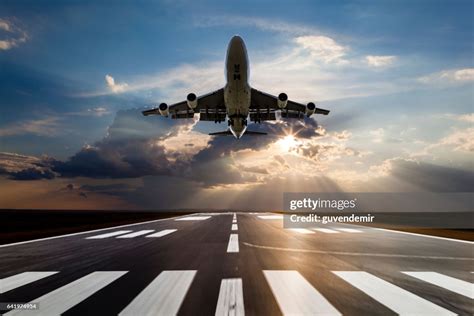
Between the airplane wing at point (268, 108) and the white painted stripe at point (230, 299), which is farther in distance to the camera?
the airplane wing at point (268, 108)

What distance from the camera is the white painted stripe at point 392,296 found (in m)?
5.41

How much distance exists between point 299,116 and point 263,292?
32298 mm

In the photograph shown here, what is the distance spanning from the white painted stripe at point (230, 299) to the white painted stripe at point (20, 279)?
173 inches

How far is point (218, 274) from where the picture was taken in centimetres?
812

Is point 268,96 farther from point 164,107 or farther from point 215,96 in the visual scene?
point 164,107

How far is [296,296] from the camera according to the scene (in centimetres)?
613

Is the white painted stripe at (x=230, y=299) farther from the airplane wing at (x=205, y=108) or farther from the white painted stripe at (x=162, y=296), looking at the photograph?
the airplane wing at (x=205, y=108)

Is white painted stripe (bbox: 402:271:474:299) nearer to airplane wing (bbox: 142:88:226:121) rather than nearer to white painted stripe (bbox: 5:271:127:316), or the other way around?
white painted stripe (bbox: 5:271:127:316)

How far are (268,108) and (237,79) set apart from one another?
1028cm

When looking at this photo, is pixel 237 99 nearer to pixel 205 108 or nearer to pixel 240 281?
pixel 205 108

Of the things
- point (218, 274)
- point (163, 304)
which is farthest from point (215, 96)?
point (163, 304)

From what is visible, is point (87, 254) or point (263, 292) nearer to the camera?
point (263, 292)

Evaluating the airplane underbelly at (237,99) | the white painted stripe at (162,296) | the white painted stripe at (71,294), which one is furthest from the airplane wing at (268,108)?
the white painted stripe at (71,294)

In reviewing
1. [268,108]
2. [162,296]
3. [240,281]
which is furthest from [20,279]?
[268,108]
